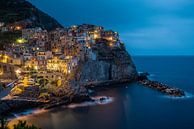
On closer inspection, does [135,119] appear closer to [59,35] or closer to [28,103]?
[28,103]

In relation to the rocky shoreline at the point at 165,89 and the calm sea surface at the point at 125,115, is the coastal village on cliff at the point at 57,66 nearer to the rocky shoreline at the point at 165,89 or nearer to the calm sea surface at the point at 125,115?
the rocky shoreline at the point at 165,89

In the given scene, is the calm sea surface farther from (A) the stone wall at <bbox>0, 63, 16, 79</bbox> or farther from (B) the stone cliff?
(A) the stone wall at <bbox>0, 63, 16, 79</bbox>

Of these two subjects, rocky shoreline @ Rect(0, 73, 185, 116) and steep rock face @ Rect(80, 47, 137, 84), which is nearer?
rocky shoreline @ Rect(0, 73, 185, 116)

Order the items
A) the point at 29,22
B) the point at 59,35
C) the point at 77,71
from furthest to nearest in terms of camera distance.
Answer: the point at 29,22 < the point at 59,35 < the point at 77,71

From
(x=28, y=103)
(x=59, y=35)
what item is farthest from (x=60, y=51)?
(x=28, y=103)

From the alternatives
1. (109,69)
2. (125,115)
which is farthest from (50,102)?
(109,69)

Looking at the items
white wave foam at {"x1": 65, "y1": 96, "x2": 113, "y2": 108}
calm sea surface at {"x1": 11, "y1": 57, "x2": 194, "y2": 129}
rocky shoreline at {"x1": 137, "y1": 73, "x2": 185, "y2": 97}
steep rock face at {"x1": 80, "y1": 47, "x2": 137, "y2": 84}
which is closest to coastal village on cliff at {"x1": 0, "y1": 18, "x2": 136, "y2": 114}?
steep rock face at {"x1": 80, "y1": 47, "x2": 137, "y2": 84}

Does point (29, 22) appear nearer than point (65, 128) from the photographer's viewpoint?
No

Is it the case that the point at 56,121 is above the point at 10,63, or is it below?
below

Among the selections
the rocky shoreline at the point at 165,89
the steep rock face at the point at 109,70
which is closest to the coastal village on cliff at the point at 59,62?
the steep rock face at the point at 109,70
